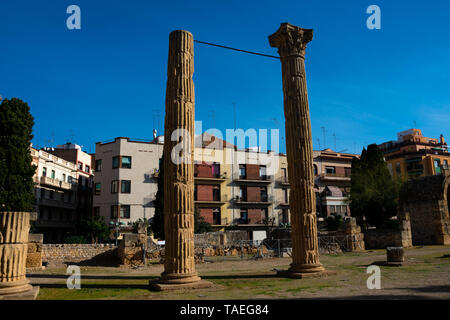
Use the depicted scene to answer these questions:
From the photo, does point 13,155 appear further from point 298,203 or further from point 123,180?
point 298,203

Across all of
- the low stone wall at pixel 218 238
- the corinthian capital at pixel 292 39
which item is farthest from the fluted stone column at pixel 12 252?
the low stone wall at pixel 218 238

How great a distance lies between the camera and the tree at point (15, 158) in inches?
934

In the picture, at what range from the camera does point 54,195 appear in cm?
3947

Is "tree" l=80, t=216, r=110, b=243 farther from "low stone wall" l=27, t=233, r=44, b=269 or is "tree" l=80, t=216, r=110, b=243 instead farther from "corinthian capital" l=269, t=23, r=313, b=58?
"corinthian capital" l=269, t=23, r=313, b=58

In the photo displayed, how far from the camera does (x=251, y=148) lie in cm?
4459

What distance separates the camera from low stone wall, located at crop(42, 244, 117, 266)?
19.6 m

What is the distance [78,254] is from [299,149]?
15.1 m

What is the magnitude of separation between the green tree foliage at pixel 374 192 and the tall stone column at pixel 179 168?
2541 cm

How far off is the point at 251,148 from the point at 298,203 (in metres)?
33.1

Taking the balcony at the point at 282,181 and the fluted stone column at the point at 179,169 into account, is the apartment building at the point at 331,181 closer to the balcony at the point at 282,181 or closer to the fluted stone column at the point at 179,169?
the balcony at the point at 282,181

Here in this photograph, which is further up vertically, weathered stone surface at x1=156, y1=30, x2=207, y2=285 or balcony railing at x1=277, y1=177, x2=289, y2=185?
balcony railing at x1=277, y1=177, x2=289, y2=185

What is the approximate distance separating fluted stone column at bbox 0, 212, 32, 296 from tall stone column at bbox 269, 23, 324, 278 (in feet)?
24.8

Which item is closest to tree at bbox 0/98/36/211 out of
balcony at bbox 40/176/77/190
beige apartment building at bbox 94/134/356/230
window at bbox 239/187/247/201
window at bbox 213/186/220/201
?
balcony at bbox 40/176/77/190

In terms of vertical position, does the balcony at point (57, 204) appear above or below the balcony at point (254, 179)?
below
